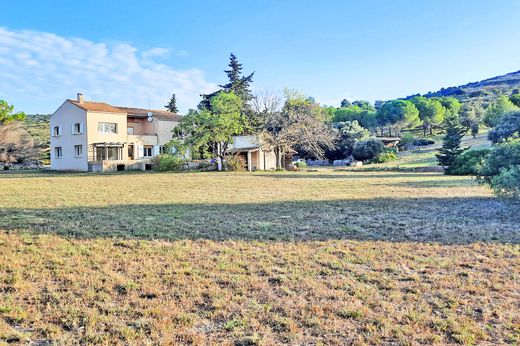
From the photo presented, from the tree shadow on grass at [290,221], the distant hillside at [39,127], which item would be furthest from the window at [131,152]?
the tree shadow on grass at [290,221]

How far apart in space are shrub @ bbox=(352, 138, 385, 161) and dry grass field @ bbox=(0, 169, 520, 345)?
36.2 m

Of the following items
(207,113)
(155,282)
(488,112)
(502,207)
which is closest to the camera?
(155,282)

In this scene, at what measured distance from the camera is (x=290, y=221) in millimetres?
8930

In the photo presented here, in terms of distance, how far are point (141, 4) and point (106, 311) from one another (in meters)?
17.5

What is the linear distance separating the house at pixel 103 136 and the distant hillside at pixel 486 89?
90531 millimetres

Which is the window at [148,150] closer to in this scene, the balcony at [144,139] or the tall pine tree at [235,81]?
the balcony at [144,139]

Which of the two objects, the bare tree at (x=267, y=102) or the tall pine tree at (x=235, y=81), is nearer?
the bare tree at (x=267, y=102)

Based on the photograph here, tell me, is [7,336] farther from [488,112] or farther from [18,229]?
[488,112]

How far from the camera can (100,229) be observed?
25.6ft

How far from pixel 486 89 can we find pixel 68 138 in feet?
400

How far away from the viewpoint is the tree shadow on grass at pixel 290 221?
737 centimetres

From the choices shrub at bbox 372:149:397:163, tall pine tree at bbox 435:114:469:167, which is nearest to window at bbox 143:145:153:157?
shrub at bbox 372:149:397:163

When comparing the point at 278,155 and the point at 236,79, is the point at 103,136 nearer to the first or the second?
the point at 278,155

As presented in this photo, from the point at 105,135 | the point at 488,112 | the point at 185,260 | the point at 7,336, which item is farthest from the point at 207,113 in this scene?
the point at 488,112
